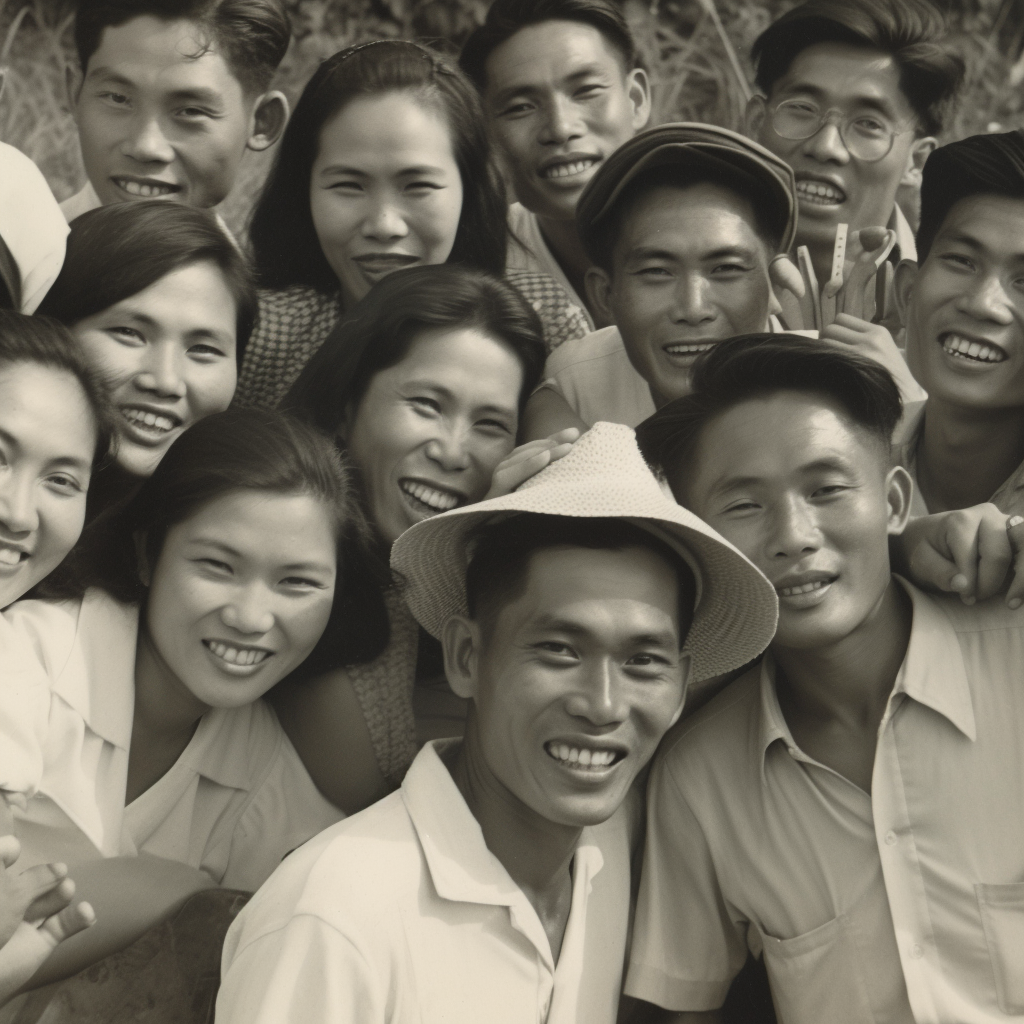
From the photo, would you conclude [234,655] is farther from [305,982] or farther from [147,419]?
[305,982]

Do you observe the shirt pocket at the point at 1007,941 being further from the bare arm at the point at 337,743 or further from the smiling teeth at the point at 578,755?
the bare arm at the point at 337,743

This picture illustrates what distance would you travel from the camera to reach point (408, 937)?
8.28 ft

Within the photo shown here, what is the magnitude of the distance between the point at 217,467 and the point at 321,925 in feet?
3.70

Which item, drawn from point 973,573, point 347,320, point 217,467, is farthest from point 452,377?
point 973,573

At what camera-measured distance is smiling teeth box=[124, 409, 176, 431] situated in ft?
11.4

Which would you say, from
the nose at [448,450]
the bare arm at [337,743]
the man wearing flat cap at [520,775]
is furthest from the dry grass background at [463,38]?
the man wearing flat cap at [520,775]

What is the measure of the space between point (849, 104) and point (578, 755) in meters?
2.75

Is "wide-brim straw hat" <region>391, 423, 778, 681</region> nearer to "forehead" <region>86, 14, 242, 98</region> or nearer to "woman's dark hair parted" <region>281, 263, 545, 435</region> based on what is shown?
"woman's dark hair parted" <region>281, 263, 545, 435</region>

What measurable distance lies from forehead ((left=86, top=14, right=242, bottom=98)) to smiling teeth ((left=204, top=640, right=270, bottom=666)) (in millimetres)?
1713

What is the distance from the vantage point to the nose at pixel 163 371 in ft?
11.3

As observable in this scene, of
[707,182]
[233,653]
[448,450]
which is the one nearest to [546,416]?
[448,450]

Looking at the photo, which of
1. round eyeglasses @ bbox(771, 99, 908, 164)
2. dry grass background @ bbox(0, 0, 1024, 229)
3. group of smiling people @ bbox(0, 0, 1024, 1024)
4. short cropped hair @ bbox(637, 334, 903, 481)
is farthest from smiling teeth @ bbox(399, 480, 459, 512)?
dry grass background @ bbox(0, 0, 1024, 229)

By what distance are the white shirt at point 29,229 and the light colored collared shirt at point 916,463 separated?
6.65ft

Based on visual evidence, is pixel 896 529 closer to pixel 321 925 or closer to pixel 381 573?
pixel 381 573
